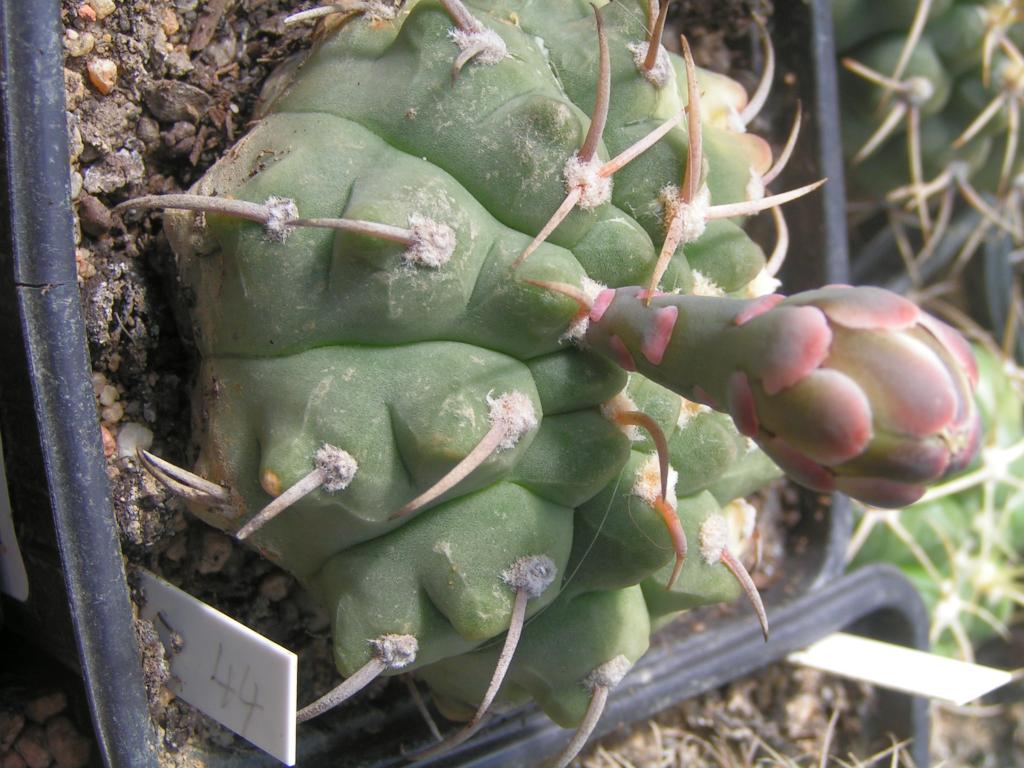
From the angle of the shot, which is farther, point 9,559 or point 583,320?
point 9,559

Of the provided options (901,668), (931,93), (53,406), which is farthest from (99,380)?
(931,93)

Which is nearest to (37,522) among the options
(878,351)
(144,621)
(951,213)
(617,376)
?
(144,621)

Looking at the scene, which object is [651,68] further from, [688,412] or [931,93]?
[931,93]

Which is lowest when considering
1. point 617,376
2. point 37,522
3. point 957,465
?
point 37,522

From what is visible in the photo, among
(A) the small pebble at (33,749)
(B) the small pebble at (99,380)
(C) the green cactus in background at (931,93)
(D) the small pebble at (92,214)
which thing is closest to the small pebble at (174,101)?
(D) the small pebble at (92,214)

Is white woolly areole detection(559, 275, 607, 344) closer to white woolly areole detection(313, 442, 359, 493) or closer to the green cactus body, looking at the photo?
the green cactus body

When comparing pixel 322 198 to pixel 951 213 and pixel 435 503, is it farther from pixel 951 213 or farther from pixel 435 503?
pixel 951 213
